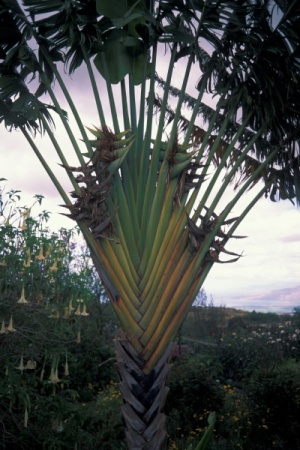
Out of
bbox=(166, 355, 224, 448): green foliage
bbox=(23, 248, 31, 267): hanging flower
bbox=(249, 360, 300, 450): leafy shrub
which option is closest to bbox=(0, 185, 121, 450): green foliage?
bbox=(23, 248, 31, 267): hanging flower

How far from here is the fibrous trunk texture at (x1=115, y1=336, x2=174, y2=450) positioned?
5.90 m

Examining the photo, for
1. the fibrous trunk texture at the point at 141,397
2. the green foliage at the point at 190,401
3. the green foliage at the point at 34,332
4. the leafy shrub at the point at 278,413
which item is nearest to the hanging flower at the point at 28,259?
the green foliage at the point at 34,332

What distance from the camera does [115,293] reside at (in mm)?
6176

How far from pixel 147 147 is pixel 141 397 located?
2.86 meters

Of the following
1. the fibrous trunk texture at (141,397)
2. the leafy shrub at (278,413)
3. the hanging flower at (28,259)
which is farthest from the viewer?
the leafy shrub at (278,413)

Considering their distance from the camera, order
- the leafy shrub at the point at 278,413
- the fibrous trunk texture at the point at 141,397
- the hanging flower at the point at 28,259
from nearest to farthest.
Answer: the fibrous trunk texture at the point at 141,397 → the hanging flower at the point at 28,259 → the leafy shrub at the point at 278,413

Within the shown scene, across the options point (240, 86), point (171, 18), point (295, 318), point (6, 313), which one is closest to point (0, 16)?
point (171, 18)

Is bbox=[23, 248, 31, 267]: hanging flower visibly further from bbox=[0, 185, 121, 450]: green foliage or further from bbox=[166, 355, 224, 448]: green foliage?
bbox=[166, 355, 224, 448]: green foliage

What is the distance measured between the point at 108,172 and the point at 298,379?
18.1 feet

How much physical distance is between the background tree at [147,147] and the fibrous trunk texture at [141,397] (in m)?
0.01

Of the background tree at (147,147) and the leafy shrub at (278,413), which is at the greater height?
Answer: the background tree at (147,147)

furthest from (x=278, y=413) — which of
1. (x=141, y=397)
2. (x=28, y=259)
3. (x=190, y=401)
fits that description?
(x=28, y=259)

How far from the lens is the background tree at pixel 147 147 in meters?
6.11

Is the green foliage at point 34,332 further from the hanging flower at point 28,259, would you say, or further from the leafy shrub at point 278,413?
the leafy shrub at point 278,413
